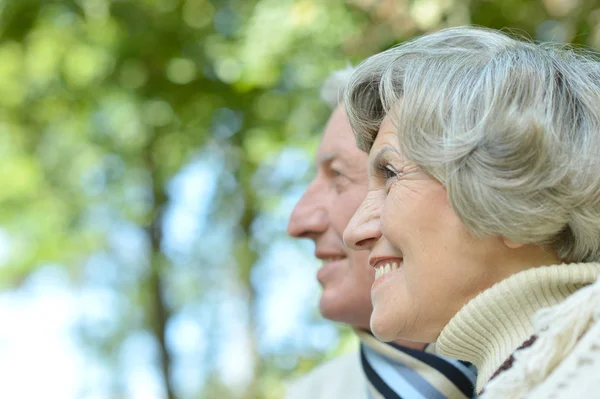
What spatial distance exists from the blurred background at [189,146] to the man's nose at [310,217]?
116 centimetres

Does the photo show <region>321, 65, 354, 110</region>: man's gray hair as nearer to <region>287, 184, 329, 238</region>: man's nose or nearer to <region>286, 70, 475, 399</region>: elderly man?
<region>286, 70, 475, 399</region>: elderly man

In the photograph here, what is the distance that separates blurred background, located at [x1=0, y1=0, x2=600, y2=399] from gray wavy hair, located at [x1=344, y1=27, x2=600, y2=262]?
5.73ft

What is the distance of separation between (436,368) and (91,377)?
49.1 feet

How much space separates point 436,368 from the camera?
8.04ft

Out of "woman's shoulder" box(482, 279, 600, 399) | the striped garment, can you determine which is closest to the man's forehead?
the striped garment

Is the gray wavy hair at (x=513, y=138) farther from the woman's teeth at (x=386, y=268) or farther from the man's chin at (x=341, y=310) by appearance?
the man's chin at (x=341, y=310)

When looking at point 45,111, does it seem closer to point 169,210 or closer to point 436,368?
point 169,210

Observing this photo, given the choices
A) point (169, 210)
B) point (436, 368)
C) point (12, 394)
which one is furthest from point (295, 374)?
point (436, 368)

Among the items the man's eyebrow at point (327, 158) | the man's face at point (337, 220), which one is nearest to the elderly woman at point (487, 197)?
the man's face at point (337, 220)

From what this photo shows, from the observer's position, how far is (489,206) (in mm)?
1642

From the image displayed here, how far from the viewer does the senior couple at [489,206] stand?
160cm

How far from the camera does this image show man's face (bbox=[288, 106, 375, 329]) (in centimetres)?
261

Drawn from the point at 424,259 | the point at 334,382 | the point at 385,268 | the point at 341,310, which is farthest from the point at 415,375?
the point at 334,382

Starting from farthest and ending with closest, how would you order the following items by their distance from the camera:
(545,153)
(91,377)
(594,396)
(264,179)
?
1. (91,377)
2. (264,179)
3. (545,153)
4. (594,396)
